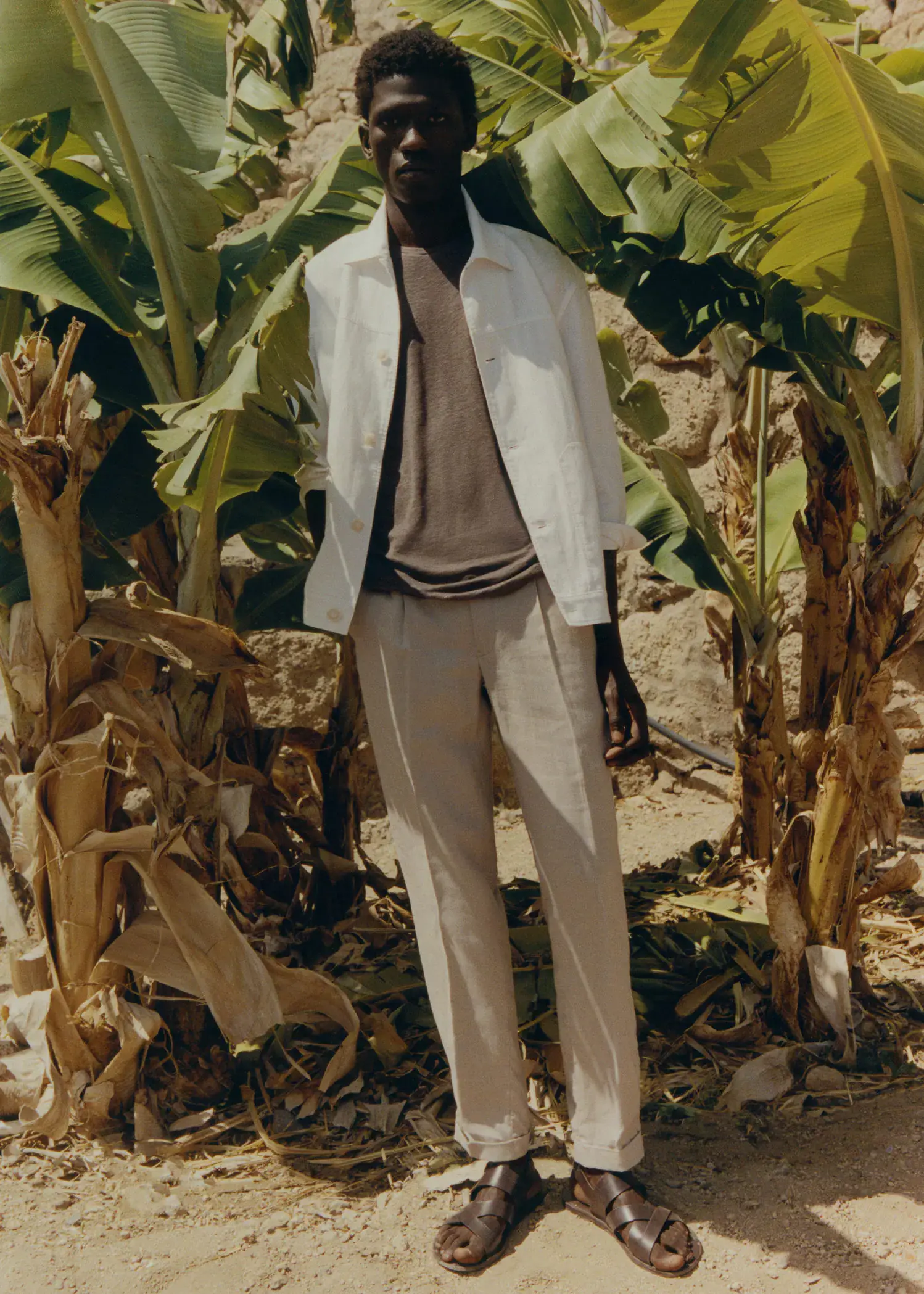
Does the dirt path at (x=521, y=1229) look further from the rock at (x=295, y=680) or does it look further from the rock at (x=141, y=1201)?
the rock at (x=295, y=680)

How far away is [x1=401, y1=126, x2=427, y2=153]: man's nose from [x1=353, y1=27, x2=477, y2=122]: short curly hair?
9cm

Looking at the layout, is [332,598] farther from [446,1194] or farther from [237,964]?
[446,1194]

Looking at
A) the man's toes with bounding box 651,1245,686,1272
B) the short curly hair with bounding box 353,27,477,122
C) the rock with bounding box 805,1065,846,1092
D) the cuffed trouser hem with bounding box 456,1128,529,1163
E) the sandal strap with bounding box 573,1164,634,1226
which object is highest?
the short curly hair with bounding box 353,27,477,122

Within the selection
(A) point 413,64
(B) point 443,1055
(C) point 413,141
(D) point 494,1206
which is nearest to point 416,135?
(C) point 413,141

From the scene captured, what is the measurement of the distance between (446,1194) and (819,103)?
2.01 m

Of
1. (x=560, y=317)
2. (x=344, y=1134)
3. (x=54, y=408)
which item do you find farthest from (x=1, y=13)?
(x=344, y=1134)

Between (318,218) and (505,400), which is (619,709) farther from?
(318,218)

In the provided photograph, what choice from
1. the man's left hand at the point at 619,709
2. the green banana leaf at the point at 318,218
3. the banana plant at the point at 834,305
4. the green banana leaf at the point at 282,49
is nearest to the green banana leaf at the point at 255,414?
the green banana leaf at the point at 318,218

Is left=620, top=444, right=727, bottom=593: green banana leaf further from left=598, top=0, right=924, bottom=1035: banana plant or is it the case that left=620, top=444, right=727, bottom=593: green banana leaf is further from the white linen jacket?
the white linen jacket

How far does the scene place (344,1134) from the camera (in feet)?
7.91

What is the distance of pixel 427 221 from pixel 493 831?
1.00m

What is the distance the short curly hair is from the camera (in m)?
1.86

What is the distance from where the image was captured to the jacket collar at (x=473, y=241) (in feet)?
6.22

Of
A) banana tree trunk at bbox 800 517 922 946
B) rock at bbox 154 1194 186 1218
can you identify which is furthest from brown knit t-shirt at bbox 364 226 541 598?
rock at bbox 154 1194 186 1218
